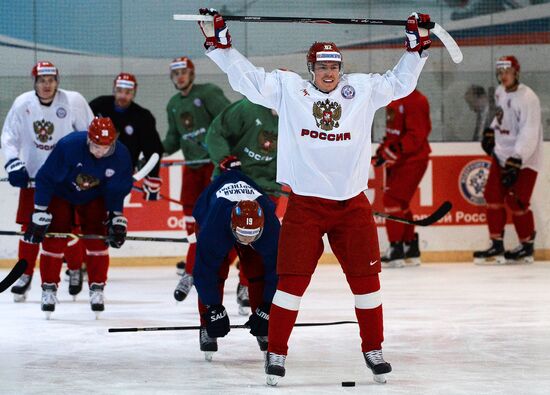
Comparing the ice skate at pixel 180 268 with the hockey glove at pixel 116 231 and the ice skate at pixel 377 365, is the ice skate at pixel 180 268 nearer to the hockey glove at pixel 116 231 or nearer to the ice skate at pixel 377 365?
the hockey glove at pixel 116 231

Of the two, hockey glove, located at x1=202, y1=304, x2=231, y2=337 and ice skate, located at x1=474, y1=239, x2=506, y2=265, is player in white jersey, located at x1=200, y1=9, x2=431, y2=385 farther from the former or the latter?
ice skate, located at x1=474, y1=239, x2=506, y2=265

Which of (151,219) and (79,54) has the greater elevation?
(79,54)

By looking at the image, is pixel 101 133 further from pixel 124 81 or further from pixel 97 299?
pixel 124 81

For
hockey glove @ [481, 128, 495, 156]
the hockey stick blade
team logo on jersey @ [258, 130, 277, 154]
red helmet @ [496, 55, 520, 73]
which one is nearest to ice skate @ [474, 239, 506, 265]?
hockey glove @ [481, 128, 495, 156]

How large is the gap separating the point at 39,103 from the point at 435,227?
325cm

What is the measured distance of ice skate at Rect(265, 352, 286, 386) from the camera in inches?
165

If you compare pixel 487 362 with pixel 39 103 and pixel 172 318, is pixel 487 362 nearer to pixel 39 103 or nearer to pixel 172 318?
pixel 172 318

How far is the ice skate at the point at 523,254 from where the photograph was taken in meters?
8.70

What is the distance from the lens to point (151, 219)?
8664 millimetres

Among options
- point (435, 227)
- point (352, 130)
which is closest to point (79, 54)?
point (435, 227)

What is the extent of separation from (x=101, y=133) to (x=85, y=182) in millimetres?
296

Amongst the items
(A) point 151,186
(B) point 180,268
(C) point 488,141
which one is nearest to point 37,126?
(A) point 151,186

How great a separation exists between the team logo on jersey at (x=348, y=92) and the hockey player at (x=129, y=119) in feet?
11.2

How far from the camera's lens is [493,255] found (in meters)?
8.69
